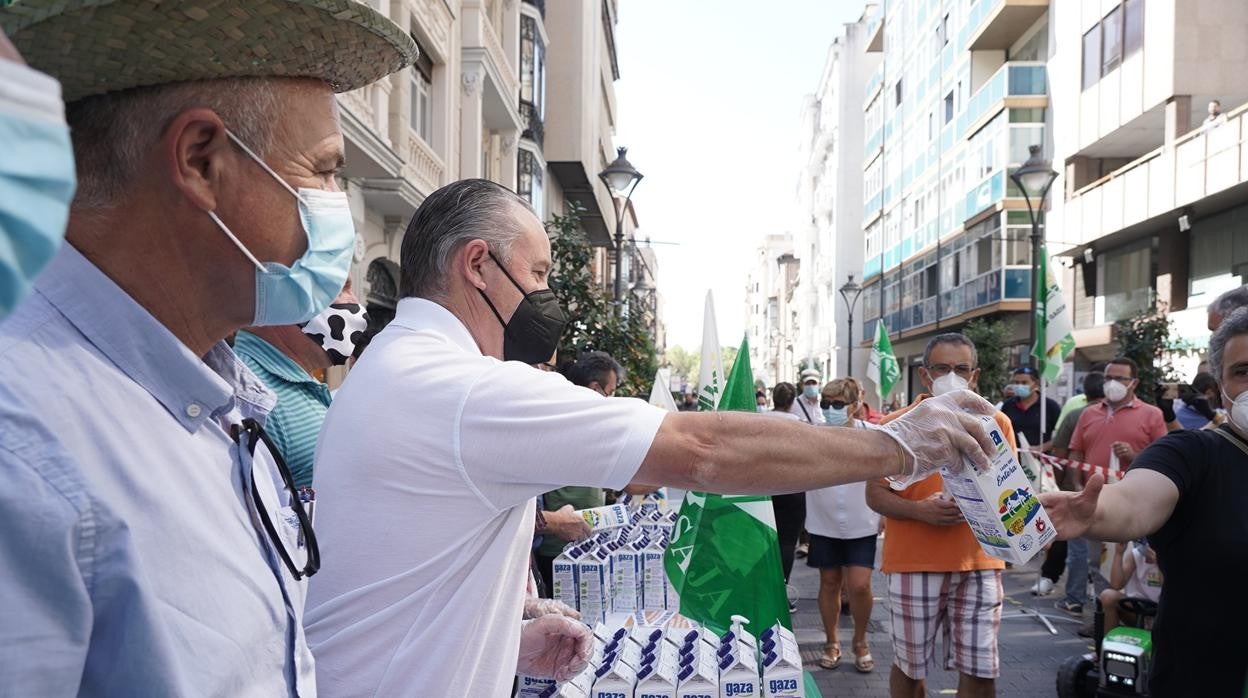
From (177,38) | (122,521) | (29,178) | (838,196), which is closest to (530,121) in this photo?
(177,38)

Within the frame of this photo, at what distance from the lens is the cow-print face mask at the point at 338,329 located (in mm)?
3467

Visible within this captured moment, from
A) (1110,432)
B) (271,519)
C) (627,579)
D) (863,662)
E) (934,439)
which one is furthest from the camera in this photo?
(1110,432)

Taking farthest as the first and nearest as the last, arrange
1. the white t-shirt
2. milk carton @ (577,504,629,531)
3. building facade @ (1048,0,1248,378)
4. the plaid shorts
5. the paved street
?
1. building facade @ (1048,0,1248,378)
2. the white t-shirt
3. the paved street
4. milk carton @ (577,504,629,531)
5. the plaid shorts

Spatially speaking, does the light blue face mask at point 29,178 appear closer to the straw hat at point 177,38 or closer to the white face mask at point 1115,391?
the straw hat at point 177,38

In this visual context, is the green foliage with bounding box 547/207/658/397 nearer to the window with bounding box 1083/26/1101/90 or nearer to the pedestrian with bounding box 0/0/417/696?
the pedestrian with bounding box 0/0/417/696

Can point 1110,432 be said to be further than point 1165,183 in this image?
No

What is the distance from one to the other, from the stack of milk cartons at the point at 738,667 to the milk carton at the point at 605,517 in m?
1.49

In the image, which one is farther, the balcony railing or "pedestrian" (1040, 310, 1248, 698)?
the balcony railing

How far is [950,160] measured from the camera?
122 ft

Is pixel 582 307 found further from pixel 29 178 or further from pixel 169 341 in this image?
pixel 29 178

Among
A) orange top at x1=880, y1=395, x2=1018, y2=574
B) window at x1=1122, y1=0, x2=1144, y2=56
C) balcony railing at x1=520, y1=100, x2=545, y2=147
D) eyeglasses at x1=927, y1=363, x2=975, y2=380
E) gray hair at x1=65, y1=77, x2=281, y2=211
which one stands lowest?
→ orange top at x1=880, y1=395, x2=1018, y2=574

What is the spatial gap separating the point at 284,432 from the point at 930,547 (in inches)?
133

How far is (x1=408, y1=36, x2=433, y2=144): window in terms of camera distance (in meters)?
13.9

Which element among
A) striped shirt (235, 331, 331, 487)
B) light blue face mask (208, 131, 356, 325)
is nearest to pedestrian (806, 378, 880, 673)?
→ striped shirt (235, 331, 331, 487)
